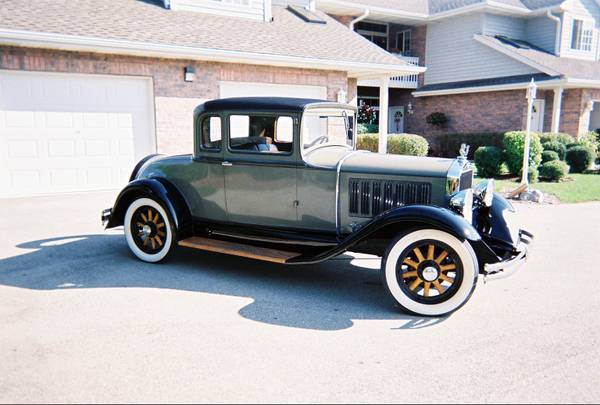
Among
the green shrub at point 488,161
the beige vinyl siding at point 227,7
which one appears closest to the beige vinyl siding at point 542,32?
the green shrub at point 488,161

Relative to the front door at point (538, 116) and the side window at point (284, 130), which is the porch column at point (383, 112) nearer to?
the front door at point (538, 116)

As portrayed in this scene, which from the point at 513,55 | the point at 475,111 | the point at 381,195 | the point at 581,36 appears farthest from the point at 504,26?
the point at 381,195

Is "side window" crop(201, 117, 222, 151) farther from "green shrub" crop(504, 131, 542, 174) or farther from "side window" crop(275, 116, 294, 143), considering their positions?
"green shrub" crop(504, 131, 542, 174)

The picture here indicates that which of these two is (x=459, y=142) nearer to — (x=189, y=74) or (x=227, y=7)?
(x=227, y=7)

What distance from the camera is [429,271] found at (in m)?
4.06

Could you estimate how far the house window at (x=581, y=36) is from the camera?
19.9 meters

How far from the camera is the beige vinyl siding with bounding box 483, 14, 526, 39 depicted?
64.5 ft

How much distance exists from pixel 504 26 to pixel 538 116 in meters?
4.30

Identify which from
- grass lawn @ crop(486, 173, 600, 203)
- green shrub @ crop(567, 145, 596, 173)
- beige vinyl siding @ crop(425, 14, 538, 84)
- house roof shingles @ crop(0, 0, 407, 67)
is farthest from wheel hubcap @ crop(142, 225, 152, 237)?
beige vinyl siding @ crop(425, 14, 538, 84)

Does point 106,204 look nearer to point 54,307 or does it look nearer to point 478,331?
point 54,307

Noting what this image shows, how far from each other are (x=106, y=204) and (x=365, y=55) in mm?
7854

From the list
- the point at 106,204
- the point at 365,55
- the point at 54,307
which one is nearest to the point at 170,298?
the point at 54,307

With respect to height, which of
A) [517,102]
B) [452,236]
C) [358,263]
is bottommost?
[358,263]

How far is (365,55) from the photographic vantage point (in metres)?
13.2
